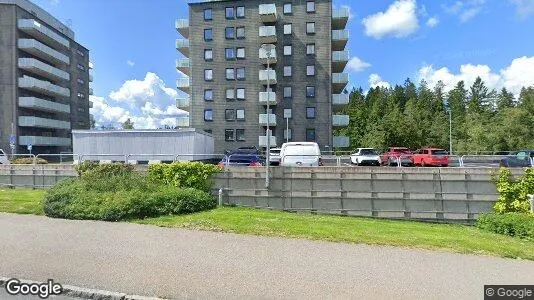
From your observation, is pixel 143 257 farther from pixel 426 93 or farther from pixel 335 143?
pixel 426 93

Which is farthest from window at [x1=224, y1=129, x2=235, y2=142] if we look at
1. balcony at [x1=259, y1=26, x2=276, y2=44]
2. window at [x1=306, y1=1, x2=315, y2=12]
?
window at [x1=306, y1=1, x2=315, y2=12]

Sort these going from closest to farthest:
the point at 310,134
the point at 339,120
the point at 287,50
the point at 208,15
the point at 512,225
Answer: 1. the point at 512,225
2. the point at 310,134
3. the point at 339,120
4. the point at 287,50
5. the point at 208,15

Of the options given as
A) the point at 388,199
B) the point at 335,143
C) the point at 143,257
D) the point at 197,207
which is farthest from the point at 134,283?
the point at 335,143

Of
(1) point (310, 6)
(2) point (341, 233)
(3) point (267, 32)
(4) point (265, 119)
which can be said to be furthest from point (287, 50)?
(2) point (341, 233)

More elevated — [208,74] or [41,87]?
[208,74]

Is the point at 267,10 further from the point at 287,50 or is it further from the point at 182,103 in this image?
the point at 182,103

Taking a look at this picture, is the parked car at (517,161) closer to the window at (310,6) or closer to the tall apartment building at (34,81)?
the window at (310,6)

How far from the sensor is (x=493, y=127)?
1962 inches

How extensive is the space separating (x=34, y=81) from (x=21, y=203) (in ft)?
161

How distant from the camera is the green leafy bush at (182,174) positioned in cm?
1471

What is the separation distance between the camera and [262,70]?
48719 millimetres

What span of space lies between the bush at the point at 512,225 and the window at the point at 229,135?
38346mm

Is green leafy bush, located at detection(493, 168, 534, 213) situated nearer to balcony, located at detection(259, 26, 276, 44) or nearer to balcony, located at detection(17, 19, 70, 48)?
balcony, located at detection(259, 26, 276, 44)

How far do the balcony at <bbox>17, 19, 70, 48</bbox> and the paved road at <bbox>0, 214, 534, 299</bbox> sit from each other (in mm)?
56317
